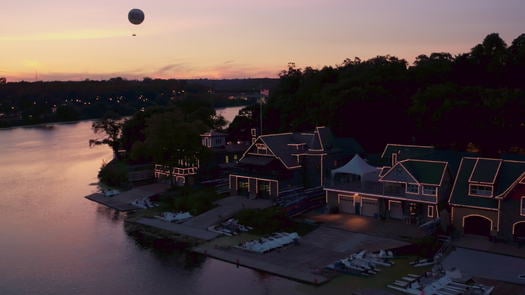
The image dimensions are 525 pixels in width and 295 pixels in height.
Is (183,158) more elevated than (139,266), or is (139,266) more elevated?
(183,158)

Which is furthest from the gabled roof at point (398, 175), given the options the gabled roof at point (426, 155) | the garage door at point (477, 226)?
the garage door at point (477, 226)

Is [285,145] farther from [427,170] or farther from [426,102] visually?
[426,102]

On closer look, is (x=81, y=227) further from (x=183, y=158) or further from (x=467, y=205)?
(x=467, y=205)

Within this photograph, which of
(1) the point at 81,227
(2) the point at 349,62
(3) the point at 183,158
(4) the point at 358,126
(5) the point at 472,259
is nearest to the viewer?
(5) the point at 472,259

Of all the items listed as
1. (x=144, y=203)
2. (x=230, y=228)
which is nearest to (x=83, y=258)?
(x=230, y=228)

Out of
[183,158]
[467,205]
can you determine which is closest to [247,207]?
[183,158]

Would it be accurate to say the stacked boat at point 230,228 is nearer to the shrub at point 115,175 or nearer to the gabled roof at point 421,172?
the gabled roof at point 421,172

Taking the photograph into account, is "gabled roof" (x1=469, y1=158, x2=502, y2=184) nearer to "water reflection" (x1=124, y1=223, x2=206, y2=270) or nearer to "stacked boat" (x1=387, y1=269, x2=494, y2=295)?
"stacked boat" (x1=387, y1=269, x2=494, y2=295)
